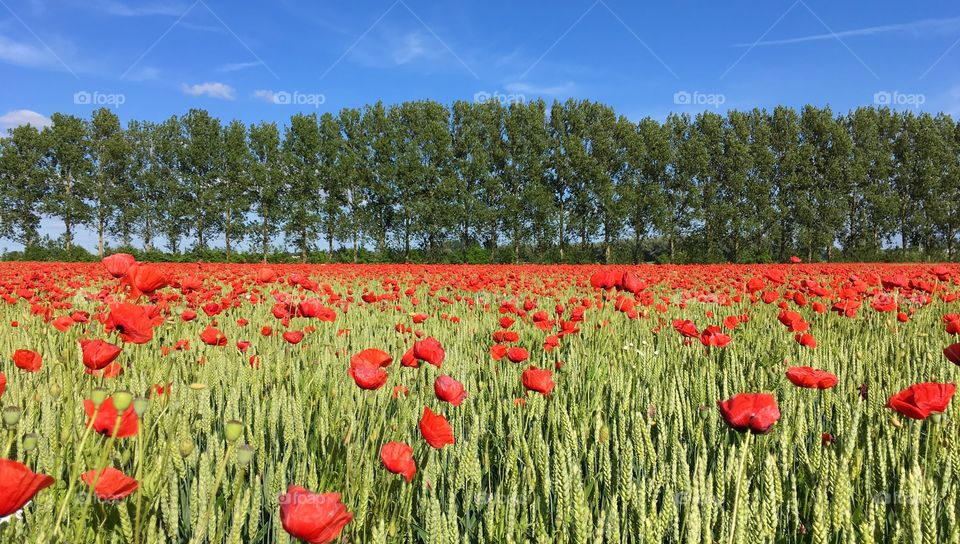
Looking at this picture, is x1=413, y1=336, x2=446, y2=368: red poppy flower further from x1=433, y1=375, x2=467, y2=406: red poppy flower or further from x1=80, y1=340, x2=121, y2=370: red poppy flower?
x1=80, y1=340, x2=121, y2=370: red poppy flower

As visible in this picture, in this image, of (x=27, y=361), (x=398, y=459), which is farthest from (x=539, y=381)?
(x=27, y=361)

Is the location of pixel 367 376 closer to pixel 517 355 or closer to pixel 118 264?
pixel 517 355

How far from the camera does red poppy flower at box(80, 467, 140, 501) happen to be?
3.28 ft

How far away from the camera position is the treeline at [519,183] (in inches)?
1270

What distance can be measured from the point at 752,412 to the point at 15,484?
122 cm

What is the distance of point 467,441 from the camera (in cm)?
173

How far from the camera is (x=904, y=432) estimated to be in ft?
6.10

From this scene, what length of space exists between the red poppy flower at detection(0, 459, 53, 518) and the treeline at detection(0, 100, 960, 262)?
30.3 m

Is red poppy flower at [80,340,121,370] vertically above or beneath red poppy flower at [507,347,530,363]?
above

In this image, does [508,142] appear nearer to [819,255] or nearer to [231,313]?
[819,255]

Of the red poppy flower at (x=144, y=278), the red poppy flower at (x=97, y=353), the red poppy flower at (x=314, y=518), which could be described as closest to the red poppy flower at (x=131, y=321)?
the red poppy flower at (x=97, y=353)

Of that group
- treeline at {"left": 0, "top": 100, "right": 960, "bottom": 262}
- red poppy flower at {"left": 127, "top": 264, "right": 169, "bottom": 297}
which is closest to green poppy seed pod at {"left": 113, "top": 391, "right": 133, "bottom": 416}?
red poppy flower at {"left": 127, "top": 264, "right": 169, "bottom": 297}

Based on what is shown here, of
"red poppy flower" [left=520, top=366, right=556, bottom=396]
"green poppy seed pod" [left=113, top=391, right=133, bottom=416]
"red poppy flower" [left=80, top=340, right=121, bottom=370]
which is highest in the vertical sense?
"red poppy flower" [left=80, top=340, right=121, bottom=370]

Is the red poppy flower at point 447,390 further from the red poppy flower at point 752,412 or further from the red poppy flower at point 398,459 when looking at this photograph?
the red poppy flower at point 752,412
